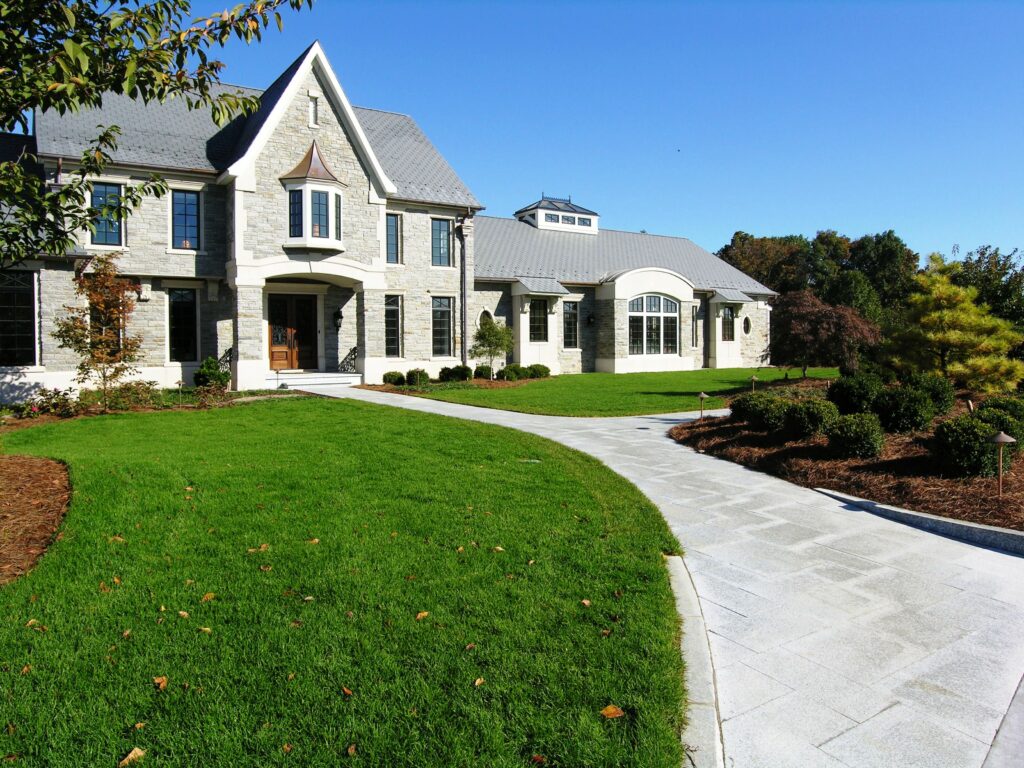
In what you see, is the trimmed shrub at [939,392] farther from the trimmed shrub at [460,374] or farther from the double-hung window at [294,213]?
the double-hung window at [294,213]

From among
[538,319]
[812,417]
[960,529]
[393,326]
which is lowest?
[960,529]

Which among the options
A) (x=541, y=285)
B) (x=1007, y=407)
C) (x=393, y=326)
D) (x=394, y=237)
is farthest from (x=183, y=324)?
(x=1007, y=407)

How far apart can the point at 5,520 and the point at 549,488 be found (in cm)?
517

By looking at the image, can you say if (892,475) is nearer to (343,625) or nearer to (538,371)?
(343,625)

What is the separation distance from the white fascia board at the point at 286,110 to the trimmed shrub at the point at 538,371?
8.20 meters

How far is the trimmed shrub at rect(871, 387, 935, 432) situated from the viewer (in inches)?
375

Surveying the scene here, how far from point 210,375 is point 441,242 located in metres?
9.76

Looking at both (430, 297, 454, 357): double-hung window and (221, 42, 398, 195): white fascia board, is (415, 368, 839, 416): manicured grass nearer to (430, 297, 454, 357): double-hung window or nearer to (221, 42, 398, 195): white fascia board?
(430, 297, 454, 357): double-hung window

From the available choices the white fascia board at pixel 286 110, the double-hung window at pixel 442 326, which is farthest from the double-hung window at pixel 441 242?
the white fascia board at pixel 286 110

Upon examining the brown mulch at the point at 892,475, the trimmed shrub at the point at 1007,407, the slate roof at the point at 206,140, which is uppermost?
the slate roof at the point at 206,140

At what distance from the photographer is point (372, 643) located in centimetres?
394

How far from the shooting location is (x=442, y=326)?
25.2m

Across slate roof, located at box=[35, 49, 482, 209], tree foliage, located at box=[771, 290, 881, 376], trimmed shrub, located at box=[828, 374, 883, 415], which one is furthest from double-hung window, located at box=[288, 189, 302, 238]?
trimmed shrub, located at box=[828, 374, 883, 415]

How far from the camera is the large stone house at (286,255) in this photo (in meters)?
19.5
